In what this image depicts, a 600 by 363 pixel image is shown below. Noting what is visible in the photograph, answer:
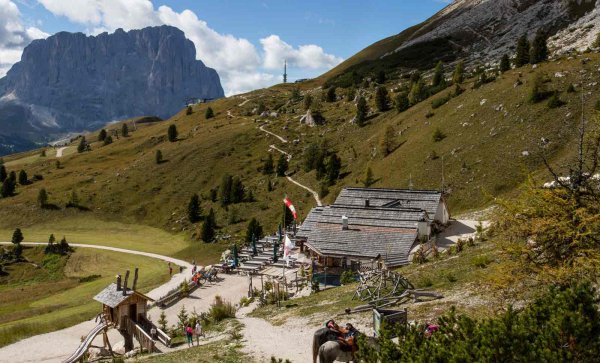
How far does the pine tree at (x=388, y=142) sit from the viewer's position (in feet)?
303

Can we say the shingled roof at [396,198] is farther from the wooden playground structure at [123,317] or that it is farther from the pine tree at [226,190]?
the pine tree at [226,190]

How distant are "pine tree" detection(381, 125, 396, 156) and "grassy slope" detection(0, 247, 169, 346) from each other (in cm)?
4657

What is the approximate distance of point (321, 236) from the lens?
4738 cm

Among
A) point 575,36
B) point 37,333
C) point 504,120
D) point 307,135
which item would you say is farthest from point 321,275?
point 575,36

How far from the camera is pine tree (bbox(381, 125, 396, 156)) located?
92438 mm

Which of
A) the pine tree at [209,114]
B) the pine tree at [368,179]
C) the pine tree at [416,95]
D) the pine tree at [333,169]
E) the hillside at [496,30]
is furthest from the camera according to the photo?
the pine tree at [209,114]

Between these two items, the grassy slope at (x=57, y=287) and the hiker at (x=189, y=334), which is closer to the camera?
the hiker at (x=189, y=334)

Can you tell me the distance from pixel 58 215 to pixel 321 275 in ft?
271

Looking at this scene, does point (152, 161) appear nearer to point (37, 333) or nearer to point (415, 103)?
point (415, 103)

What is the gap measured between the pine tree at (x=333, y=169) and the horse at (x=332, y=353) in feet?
250

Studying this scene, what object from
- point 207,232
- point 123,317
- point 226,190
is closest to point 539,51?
point 226,190

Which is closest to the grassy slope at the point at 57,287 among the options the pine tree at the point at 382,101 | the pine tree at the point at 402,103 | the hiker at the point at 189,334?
the hiker at the point at 189,334

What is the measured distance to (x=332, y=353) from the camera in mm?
17844

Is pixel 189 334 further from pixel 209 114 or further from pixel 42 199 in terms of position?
pixel 209 114
